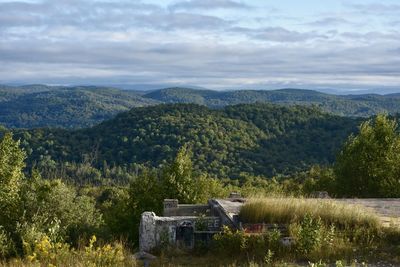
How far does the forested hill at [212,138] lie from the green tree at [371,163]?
243 feet

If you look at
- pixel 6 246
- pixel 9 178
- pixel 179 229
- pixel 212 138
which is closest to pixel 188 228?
pixel 179 229

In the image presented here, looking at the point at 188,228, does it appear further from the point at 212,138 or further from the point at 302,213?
the point at 212,138

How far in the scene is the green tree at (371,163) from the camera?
2417 centimetres

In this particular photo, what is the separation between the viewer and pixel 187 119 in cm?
14250

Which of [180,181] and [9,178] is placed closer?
[9,178]

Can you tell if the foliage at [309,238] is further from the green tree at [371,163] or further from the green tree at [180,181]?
the green tree at [371,163]

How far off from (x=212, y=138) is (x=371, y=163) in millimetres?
101540

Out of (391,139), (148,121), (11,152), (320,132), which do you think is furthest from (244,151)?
(11,152)

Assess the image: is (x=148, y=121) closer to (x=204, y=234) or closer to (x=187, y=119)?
(x=187, y=119)

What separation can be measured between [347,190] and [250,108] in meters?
128

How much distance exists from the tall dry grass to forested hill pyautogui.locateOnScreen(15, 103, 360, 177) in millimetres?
88174

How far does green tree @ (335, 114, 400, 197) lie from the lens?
79.3ft

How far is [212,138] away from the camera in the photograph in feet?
415

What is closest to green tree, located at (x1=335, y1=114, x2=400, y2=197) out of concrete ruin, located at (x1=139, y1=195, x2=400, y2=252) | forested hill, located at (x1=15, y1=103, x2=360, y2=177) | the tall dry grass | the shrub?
concrete ruin, located at (x1=139, y1=195, x2=400, y2=252)
